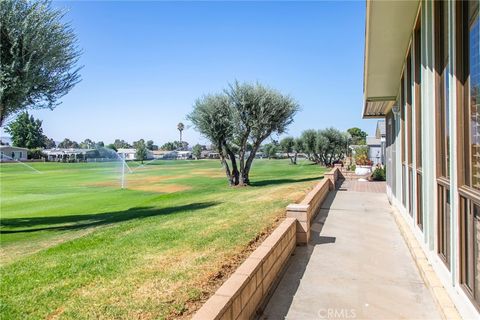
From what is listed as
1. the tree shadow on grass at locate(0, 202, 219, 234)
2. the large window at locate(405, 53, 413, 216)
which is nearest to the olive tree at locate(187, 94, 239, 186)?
the tree shadow on grass at locate(0, 202, 219, 234)

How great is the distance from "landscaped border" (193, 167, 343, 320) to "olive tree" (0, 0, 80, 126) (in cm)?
795

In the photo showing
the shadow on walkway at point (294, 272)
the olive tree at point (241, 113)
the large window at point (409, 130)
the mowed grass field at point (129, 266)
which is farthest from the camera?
the olive tree at point (241, 113)

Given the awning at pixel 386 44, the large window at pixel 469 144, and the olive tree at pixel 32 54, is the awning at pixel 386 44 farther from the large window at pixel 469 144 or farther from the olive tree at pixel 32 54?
the olive tree at pixel 32 54

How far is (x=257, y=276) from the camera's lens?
348 centimetres

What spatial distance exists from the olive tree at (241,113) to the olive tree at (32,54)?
10210 millimetres

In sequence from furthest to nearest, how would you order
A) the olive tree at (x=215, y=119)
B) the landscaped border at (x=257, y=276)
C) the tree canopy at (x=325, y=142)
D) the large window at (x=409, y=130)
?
1. the tree canopy at (x=325, y=142)
2. the olive tree at (x=215, y=119)
3. the large window at (x=409, y=130)
4. the landscaped border at (x=257, y=276)

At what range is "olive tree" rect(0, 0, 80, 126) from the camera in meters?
9.04

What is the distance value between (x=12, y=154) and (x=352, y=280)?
9026 centimetres

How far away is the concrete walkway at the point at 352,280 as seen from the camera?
11.4ft

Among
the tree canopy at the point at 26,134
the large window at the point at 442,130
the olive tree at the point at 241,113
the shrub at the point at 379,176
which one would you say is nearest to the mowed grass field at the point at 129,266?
the large window at the point at 442,130

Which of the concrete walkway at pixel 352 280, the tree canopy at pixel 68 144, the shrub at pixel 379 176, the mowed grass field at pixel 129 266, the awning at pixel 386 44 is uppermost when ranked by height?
the tree canopy at pixel 68 144

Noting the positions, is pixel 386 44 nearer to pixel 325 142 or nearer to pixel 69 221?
pixel 69 221

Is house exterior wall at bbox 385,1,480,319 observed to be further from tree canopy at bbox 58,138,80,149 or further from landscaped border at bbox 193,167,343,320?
tree canopy at bbox 58,138,80,149

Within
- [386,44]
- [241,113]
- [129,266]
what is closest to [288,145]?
[241,113]
